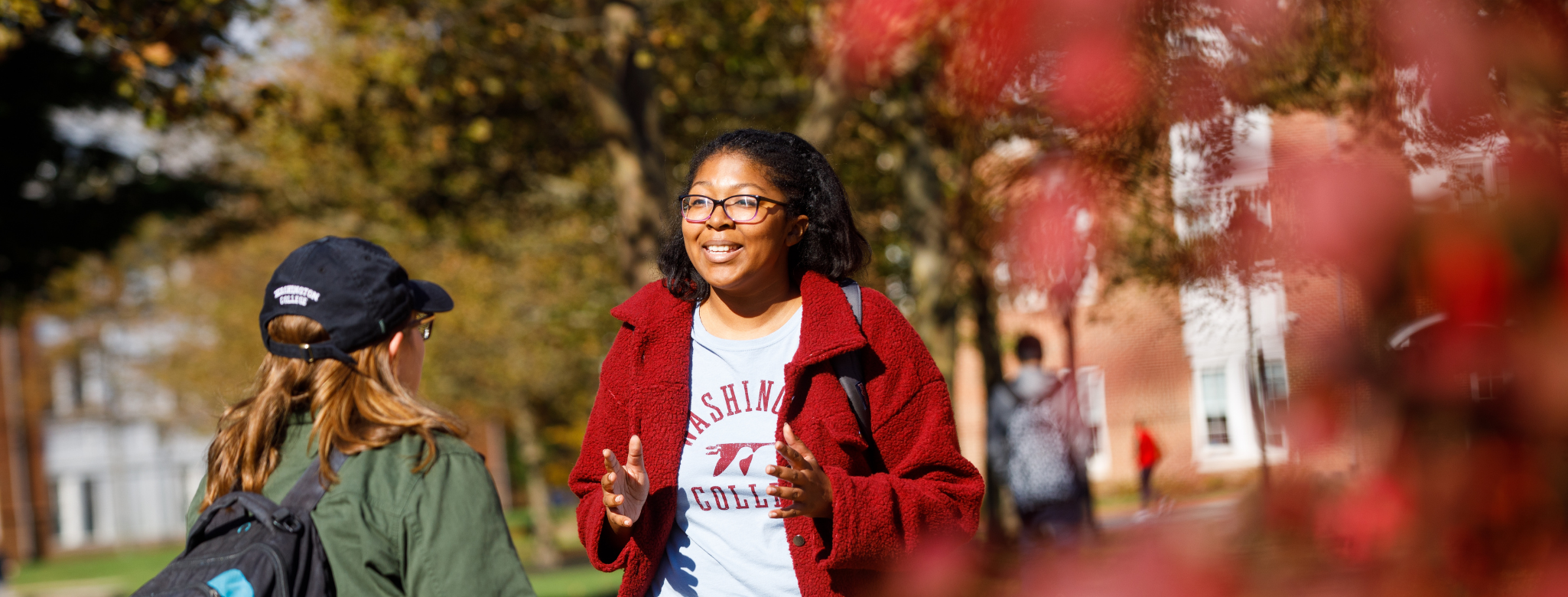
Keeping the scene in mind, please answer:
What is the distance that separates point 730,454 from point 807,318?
28 cm

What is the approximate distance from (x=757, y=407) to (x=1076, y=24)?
1.52 m

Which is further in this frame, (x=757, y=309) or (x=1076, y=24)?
(x=757, y=309)

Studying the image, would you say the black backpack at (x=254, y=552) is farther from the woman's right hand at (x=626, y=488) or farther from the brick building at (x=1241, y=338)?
the brick building at (x=1241, y=338)

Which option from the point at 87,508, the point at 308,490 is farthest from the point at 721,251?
the point at 87,508

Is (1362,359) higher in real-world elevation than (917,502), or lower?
higher

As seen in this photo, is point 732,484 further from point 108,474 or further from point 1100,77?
point 108,474

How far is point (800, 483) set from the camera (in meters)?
1.84

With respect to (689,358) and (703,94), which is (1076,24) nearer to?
(689,358)

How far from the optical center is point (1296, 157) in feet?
2.05

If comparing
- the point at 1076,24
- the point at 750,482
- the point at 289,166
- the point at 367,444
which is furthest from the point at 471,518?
the point at 289,166

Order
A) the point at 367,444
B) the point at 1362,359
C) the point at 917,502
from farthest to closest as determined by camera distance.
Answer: the point at 367,444 < the point at 917,502 < the point at 1362,359

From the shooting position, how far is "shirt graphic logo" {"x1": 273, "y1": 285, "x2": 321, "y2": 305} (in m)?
2.19

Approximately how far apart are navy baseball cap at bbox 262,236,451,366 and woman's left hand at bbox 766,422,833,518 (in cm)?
86

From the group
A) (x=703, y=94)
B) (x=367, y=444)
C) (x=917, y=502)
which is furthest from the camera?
(x=703, y=94)
